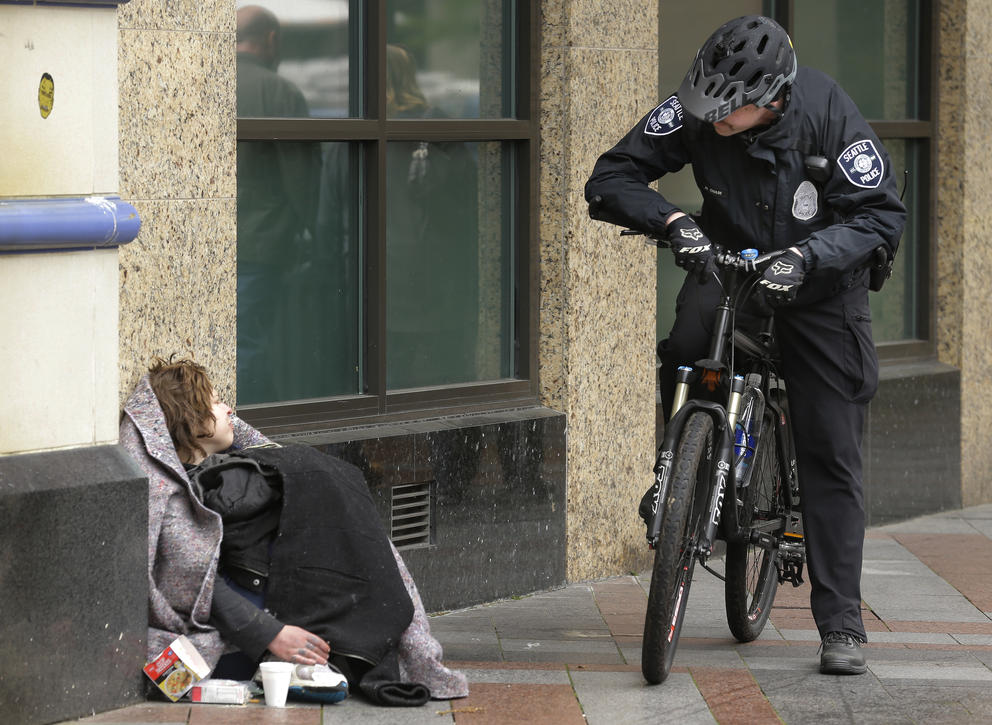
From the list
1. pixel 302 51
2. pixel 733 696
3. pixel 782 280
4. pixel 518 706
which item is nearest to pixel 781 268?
pixel 782 280

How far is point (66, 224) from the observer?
4.40 meters

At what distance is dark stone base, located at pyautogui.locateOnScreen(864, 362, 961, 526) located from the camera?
26.3 feet

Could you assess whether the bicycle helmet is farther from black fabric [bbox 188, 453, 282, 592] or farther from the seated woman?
black fabric [bbox 188, 453, 282, 592]

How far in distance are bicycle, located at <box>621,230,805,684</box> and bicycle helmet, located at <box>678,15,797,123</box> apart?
0.43m

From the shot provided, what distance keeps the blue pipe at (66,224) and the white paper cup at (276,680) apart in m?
1.21

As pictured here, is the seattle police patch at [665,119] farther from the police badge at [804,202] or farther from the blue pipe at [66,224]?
the blue pipe at [66,224]

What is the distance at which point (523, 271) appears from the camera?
6621 mm

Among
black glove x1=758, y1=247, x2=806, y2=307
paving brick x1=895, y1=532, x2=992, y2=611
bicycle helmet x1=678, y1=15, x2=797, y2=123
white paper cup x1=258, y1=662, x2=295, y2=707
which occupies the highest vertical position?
bicycle helmet x1=678, y1=15, x2=797, y2=123

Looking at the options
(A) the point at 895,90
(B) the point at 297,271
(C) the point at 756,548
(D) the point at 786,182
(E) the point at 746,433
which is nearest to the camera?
(D) the point at 786,182

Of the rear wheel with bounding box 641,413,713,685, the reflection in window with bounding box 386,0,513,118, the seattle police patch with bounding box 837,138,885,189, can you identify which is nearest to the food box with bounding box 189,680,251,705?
the rear wheel with bounding box 641,413,713,685

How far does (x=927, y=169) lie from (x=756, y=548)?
11.4 feet

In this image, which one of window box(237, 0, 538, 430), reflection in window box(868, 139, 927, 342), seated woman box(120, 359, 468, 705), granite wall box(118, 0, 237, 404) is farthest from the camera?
reflection in window box(868, 139, 927, 342)

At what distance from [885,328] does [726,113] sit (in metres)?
3.80

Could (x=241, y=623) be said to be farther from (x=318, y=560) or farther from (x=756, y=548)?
(x=756, y=548)
